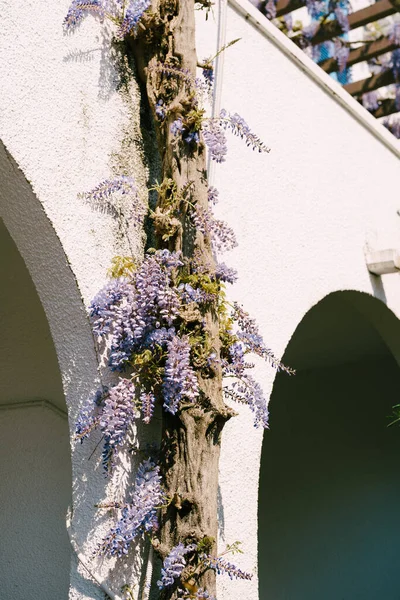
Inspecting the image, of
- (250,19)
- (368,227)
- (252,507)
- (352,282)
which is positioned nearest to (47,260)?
(252,507)

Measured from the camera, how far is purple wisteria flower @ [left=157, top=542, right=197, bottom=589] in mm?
1915

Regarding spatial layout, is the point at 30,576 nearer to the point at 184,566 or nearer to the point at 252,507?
the point at 252,507

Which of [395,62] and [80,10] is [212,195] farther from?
[395,62]

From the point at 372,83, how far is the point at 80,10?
2755mm

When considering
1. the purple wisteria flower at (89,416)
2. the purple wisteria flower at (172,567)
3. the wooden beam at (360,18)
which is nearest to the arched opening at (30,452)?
the purple wisteria flower at (89,416)

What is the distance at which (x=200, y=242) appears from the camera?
2217 millimetres

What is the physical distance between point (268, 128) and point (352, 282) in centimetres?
76

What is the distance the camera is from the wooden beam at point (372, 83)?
4441mm

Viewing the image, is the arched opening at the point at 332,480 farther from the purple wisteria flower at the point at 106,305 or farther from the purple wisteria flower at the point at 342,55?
the purple wisteria flower at the point at 106,305

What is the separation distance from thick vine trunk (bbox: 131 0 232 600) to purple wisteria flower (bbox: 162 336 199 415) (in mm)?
89

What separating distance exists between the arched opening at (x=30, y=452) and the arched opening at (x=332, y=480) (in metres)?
2.08

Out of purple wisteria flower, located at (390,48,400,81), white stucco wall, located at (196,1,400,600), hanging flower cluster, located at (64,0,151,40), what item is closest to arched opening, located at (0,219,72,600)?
white stucco wall, located at (196,1,400,600)

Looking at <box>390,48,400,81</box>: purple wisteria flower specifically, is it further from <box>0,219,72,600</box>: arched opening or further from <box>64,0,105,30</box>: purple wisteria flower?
<box>64,0,105,30</box>: purple wisteria flower

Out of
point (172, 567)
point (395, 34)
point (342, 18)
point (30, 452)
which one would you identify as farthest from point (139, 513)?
point (395, 34)
